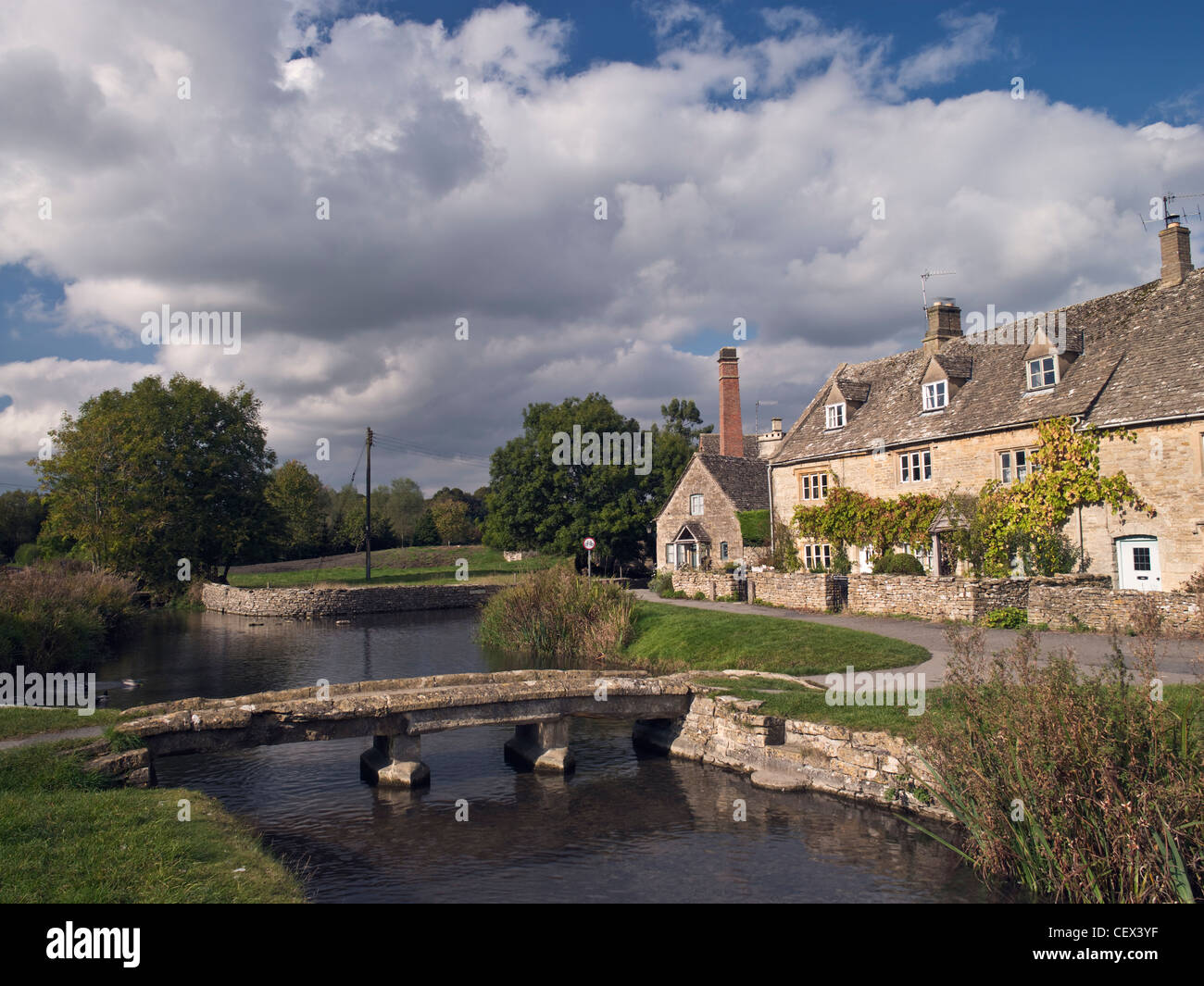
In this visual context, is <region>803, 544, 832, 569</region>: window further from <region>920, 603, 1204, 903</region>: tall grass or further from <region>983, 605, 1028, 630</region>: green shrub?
<region>920, 603, 1204, 903</region>: tall grass

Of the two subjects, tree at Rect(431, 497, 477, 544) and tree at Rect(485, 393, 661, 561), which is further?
tree at Rect(431, 497, 477, 544)

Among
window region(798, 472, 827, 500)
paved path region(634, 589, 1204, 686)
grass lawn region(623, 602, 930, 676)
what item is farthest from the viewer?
window region(798, 472, 827, 500)

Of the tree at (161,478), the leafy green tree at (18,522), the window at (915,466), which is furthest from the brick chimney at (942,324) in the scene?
the leafy green tree at (18,522)

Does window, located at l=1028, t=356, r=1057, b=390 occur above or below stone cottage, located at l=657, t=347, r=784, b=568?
above

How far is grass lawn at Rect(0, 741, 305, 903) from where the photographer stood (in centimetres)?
663

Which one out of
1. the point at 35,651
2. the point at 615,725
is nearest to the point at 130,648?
the point at 35,651

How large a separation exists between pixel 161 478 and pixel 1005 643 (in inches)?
1846

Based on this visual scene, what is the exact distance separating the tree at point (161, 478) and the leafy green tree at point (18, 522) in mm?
20952

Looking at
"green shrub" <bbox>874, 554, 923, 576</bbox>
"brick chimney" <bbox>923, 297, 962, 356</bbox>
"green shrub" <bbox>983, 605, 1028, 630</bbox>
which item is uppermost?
"brick chimney" <bbox>923, 297, 962, 356</bbox>

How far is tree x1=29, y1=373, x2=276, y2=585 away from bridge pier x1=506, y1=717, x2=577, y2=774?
37730 mm

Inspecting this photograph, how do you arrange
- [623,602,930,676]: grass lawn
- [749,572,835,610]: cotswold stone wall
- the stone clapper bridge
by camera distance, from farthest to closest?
[749,572,835,610]: cotswold stone wall, [623,602,930,676]: grass lawn, the stone clapper bridge

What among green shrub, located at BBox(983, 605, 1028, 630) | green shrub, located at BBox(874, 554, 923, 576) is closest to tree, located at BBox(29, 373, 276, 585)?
green shrub, located at BBox(874, 554, 923, 576)

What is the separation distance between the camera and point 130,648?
102 feet
